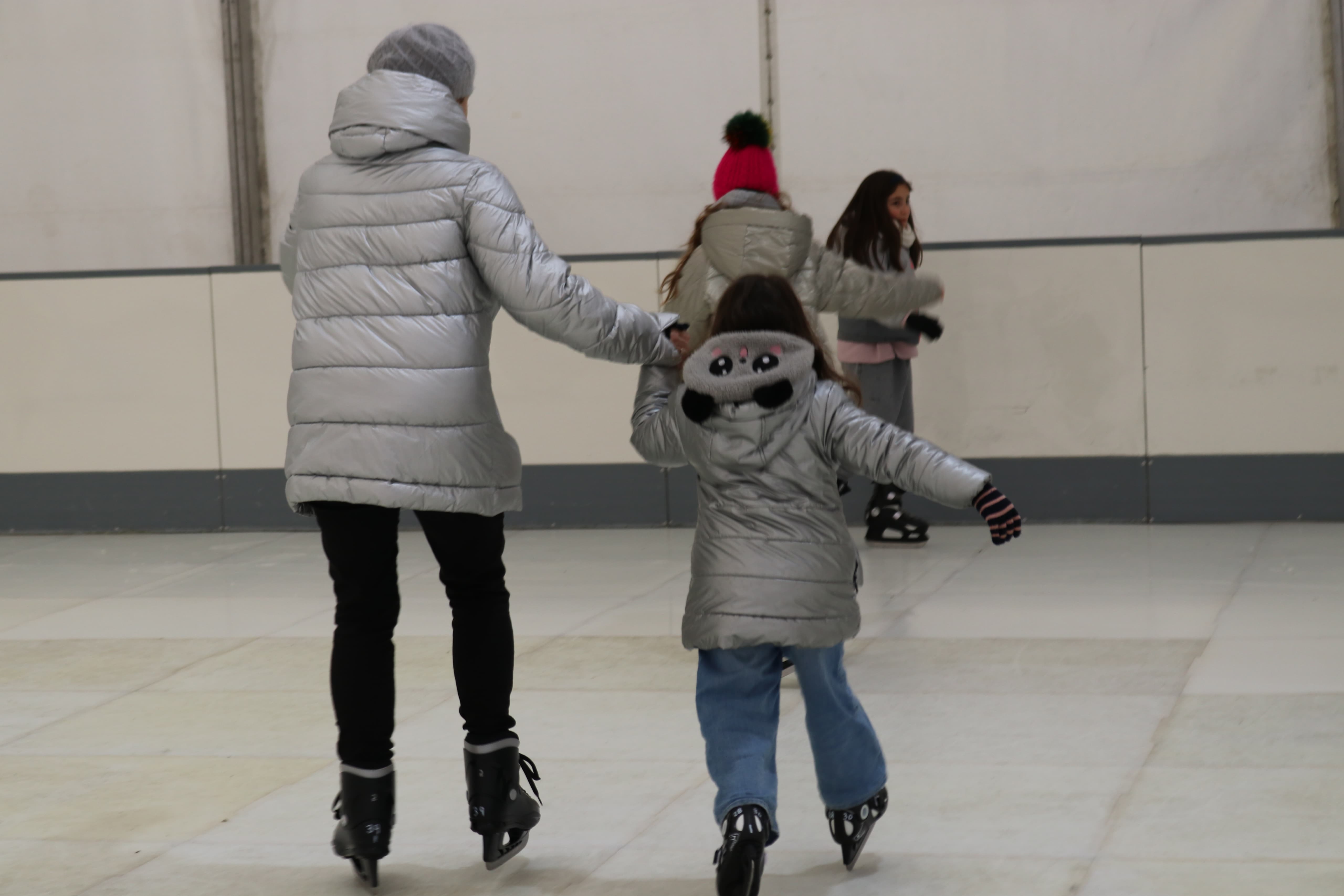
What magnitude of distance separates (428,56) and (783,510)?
1195mm

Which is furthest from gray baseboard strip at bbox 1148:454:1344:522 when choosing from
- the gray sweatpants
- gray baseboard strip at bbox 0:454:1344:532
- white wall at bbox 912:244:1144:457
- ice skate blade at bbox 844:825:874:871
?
ice skate blade at bbox 844:825:874:871

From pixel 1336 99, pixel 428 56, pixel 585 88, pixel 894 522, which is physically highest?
pixel 585 88

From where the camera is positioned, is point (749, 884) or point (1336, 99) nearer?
point (749, 884)

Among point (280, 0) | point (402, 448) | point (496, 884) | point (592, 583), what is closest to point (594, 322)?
point (402, 448)

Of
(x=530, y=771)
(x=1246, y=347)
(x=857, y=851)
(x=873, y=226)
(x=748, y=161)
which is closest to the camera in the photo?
(x=857, y=851)

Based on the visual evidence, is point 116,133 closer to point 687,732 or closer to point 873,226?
point 873,226

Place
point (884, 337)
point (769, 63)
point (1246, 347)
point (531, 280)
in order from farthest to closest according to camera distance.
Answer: point (769, 63) < point (1246, 347) < point (884, 337) < point (531, 280)

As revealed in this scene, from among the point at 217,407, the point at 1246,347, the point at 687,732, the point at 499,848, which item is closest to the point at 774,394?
the point at 499,848

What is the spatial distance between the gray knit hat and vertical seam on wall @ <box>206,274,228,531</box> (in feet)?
19.7

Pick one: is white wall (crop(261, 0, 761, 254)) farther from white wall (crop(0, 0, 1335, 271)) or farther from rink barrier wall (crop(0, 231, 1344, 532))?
rink barrier wall (crop(0, 231, 1344, 532))

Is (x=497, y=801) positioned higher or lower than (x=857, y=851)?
higher

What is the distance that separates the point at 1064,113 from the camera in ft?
30.8

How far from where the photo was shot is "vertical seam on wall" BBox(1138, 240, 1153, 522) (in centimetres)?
827

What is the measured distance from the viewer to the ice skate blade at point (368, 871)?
11.2ft
